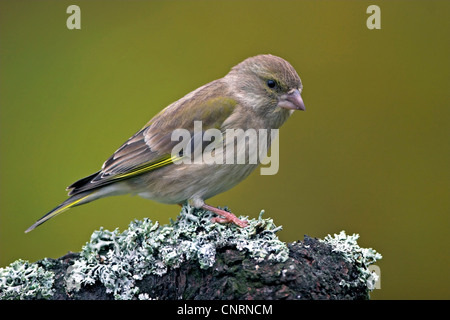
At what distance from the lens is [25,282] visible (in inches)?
113

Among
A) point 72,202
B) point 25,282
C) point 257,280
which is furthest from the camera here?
point 72,202

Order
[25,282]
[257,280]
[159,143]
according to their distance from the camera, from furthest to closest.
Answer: [159,143] → [25,282] → [257,280]

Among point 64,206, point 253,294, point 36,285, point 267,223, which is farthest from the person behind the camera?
point 64,206

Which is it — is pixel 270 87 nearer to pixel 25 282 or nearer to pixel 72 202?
pixel 72 202

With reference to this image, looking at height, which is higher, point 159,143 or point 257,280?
point 159,143

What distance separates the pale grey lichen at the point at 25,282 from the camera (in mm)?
2846

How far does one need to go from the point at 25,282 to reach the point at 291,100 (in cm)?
229

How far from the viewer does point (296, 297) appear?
8.57 ft

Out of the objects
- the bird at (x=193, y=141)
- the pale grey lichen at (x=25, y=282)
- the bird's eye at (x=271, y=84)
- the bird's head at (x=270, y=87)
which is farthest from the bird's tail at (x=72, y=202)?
the bird's eye at (x=271, y=84)

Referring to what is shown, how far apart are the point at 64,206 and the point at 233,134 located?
140cm

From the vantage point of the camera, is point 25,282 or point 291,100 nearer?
point 25,282

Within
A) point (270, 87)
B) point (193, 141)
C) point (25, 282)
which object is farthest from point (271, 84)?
point (25, 282)
